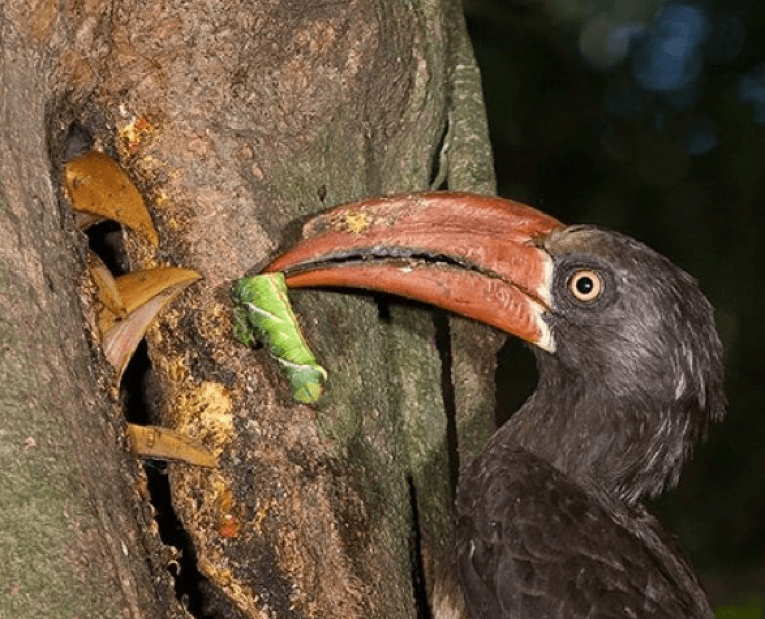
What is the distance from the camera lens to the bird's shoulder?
3.41m

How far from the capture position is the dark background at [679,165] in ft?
27.1

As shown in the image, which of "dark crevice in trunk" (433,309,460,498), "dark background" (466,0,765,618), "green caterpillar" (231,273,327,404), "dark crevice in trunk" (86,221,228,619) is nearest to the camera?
"green caterpillar" (231,273,327,404)

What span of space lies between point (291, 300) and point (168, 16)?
28.7 inches

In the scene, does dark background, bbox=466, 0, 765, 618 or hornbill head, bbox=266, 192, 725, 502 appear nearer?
hornbill head, bbox=266, 192, 725, 502

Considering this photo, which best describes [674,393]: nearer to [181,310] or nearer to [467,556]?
[467,556]

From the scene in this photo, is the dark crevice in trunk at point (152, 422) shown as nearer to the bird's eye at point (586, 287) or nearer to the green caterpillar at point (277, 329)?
the green caterpillar at point (277, 329)

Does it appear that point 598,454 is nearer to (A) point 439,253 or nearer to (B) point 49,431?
(A) point 439,253

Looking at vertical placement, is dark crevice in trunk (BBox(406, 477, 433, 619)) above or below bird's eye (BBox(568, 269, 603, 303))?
below

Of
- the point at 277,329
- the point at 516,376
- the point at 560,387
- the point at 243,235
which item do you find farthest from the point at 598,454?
the point at 516,376

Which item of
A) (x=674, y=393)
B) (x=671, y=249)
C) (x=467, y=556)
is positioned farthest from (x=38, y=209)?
(x=671, y=249)

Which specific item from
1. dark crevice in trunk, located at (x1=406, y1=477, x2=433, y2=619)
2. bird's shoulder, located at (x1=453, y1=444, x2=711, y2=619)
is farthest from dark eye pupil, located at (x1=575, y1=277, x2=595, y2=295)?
dark crevice in trunk, located at (x1=406, y1=477, x2=433, y2=619)

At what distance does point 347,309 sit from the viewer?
3732 millimetres

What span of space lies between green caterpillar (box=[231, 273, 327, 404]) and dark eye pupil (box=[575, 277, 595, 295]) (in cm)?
69

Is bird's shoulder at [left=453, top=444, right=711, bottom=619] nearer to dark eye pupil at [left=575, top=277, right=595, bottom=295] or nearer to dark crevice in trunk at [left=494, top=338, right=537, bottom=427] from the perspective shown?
dark eye pupil at [left=575, top=277, right=595, bottom=295]
